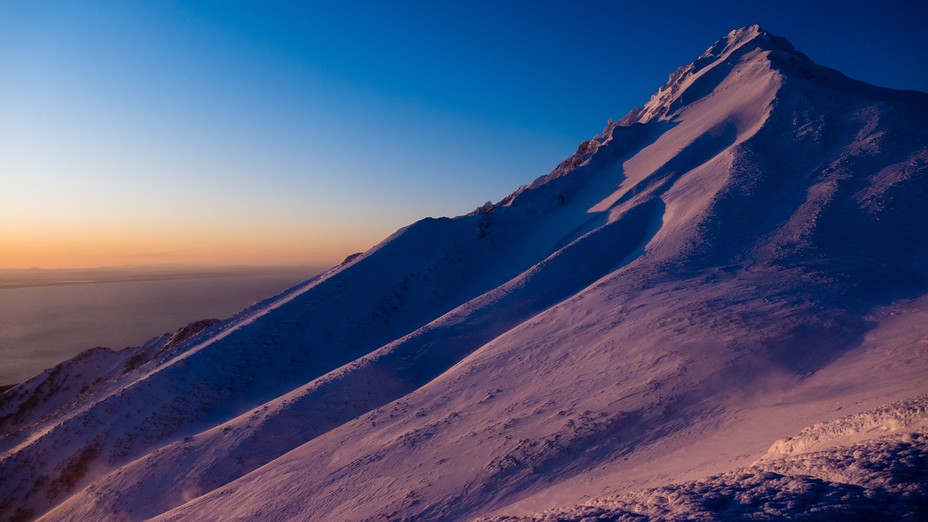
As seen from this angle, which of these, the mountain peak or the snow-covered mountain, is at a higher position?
the mountain peak

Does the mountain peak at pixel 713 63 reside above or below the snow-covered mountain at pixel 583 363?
above

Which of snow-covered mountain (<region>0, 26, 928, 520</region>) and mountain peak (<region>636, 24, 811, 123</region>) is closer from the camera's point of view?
snow-covered mountain (<region>0, 26, 928, 520</region>)


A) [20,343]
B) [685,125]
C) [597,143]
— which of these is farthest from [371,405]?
[20,343]

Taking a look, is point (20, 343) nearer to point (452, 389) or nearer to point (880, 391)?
point (452, 389)

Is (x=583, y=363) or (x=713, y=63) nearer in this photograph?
(x=583, y=363)

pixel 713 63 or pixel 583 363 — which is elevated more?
pixel 713 63

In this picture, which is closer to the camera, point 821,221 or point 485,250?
point 821,221

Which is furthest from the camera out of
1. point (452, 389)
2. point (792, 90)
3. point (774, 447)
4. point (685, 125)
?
point (685, 125)

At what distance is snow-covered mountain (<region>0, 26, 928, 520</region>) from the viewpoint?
12453mm

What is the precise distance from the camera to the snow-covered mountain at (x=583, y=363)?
40.9 ft

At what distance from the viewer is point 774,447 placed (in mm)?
8914

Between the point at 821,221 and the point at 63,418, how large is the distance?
4462cm

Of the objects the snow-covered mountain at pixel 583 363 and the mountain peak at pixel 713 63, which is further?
the mountain peak at pixel 713 63

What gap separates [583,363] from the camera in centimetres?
1819
